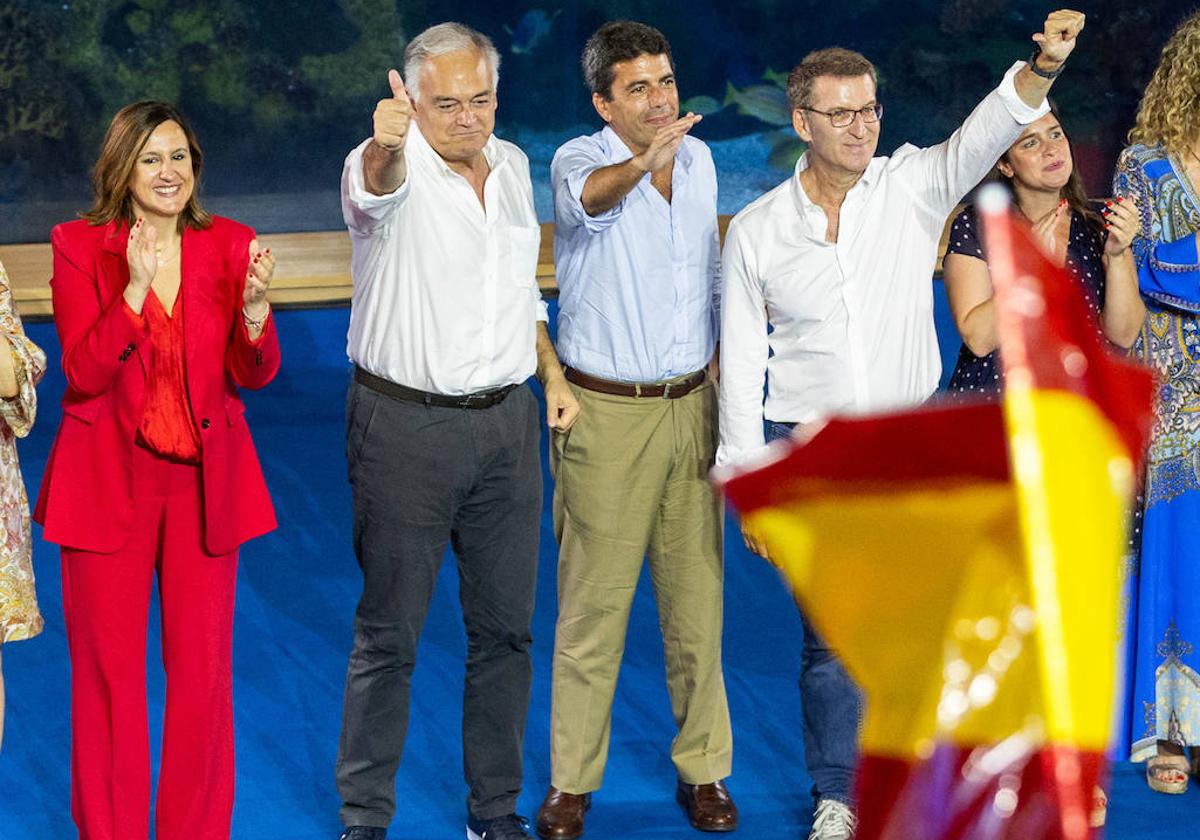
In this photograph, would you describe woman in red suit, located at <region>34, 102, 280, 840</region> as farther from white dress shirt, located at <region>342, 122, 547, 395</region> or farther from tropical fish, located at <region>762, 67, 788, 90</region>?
tropical fish, located at <region>762, 67, 788, 90</region>

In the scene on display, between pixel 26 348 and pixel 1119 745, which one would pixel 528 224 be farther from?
pixel 1119 745

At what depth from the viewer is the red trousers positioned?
3.24 meters

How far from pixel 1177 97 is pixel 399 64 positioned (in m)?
9.54

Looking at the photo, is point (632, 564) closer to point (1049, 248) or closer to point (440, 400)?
point (440, 400)

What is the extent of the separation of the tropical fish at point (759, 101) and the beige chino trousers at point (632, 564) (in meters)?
10.1

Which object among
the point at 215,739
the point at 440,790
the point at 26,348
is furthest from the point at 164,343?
the point at 440,790

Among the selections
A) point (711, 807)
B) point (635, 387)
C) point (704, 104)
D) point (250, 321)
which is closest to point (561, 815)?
point (711, 807)

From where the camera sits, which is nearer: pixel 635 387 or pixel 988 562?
pixel 988 562

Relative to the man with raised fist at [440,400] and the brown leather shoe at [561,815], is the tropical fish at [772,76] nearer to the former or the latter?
the man with raised fist at [440,400]

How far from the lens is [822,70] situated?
11.1ft

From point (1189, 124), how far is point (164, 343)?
2.13 metres

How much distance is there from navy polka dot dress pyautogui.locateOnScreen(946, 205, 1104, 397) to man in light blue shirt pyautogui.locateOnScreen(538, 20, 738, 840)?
51 cm

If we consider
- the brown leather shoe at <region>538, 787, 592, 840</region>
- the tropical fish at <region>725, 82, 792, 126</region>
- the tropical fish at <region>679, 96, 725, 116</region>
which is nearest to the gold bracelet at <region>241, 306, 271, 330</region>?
the brown leather shoe at <region>538, 787, 592, 840</region>

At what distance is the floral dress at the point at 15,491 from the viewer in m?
3.15
